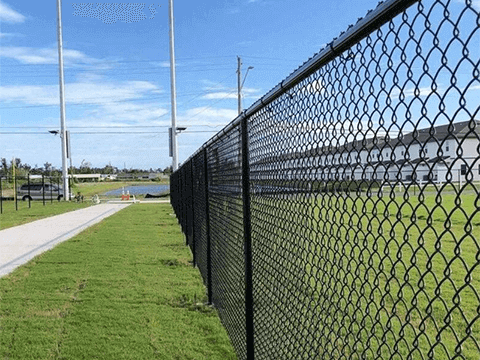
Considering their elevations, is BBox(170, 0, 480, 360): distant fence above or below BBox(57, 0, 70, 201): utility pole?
below

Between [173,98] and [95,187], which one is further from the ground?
Result: [173,98]

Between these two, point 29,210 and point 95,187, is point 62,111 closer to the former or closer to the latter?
point 29,210

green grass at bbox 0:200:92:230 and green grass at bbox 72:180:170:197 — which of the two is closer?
green grass at bbox 0:200:92:230

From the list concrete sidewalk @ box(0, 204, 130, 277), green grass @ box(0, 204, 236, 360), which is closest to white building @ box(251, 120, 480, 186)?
green grass @ box(0, 204, 236, 360)

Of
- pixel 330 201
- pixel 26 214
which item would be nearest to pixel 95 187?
pixel 26 214

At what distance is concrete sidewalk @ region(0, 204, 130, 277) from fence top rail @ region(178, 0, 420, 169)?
6.49m

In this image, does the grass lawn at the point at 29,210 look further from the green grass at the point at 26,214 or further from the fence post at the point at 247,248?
the fence post at the point at 247,248

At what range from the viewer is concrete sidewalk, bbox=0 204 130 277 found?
873cm

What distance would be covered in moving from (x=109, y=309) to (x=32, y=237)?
23.9ft

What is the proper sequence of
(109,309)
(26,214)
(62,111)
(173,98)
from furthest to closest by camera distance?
(62,111) → (173,98) → (26,214) → (109,309)

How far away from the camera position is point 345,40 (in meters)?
1.74

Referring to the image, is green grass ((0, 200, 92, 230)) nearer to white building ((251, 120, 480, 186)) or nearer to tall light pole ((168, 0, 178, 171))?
tall light pole ((168, 0, 178, 171))

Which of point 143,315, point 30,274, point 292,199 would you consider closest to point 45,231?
point 30,274

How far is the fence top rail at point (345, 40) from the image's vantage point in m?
→ 1.41
